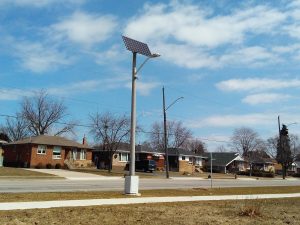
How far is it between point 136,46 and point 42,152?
130 ft

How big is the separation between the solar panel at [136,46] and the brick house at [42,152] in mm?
38277

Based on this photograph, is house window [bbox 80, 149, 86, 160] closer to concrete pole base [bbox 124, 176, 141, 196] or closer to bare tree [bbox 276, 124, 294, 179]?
bare tree [bbox 276, 124, 294, 179]

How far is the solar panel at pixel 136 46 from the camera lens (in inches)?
846

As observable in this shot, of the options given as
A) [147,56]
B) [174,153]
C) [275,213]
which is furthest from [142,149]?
[275,213]

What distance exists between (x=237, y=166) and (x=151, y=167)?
44944mm

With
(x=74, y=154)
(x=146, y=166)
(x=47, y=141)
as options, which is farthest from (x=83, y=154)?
(x=146, y=166)

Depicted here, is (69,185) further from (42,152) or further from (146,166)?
(146,166)

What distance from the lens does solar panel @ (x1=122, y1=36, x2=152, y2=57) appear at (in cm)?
2148

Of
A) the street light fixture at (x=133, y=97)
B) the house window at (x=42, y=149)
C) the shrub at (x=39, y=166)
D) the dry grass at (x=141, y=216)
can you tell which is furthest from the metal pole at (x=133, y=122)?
the house window at (x=42, y=149)

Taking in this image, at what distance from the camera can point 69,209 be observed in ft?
41.5

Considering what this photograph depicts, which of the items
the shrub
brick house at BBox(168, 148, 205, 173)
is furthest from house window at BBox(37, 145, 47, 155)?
brick house at BBox(168, 148, 205, 173)

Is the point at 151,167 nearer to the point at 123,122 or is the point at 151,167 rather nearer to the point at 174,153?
the point at 123,122

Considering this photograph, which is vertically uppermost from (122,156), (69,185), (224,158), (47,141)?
(47,141)

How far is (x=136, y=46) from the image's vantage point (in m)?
21.9
